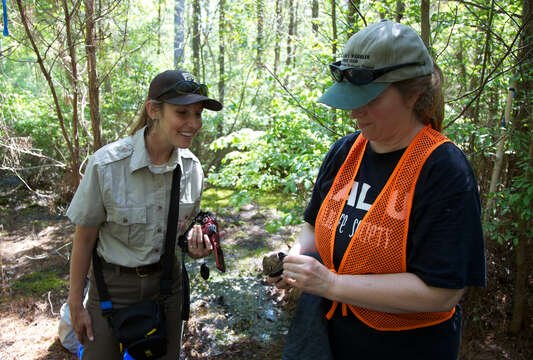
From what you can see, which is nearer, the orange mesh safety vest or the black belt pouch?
the orange mesh safety vest

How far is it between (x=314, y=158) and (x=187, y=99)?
5.84 ft

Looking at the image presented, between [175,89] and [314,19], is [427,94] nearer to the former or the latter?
[175,89]

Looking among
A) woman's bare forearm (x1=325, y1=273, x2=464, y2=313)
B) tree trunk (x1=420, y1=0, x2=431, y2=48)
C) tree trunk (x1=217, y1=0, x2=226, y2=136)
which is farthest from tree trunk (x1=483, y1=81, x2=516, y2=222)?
tree trunk (x1=217, y1=0, x2=226, y2=136)

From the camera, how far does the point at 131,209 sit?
2.00 metres

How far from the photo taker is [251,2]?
6137mm

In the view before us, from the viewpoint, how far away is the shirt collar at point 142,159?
2.03m

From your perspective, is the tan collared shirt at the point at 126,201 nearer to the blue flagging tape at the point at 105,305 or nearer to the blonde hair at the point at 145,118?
the blonde hair at the point at 145,118

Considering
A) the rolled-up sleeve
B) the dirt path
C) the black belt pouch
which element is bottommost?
the dirt path

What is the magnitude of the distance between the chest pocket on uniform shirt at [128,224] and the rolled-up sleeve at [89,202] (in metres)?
0.07

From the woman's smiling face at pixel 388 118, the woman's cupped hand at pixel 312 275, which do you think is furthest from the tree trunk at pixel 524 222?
the woman's cupped hand at pixel 312 275

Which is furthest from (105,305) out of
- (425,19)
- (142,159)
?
(425,19)

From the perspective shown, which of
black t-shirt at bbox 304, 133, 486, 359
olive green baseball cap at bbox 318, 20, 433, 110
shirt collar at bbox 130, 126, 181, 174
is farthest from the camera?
shirt collar at bbox 130, 126, 181, 174

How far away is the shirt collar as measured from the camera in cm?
203

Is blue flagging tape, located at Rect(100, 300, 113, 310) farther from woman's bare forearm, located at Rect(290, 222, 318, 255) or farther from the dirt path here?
the dirt path
